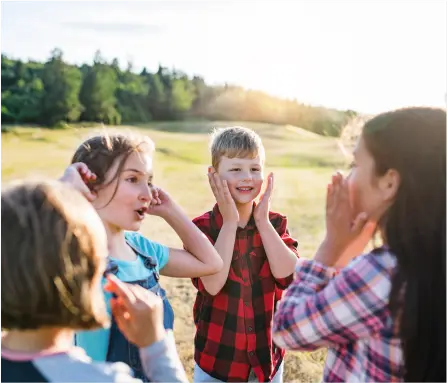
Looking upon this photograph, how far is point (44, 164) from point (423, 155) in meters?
24.4

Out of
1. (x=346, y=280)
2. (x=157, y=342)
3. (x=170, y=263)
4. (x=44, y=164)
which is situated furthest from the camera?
(x=44, y=164)

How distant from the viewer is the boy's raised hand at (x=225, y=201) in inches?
122

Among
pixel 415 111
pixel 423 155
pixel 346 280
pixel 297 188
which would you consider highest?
pixel 415 111

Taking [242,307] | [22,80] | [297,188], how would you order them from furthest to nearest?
1. [22,80]
2. [297,188]
3. [242,307]

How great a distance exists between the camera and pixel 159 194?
114 inches

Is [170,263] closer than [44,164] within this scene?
Yes

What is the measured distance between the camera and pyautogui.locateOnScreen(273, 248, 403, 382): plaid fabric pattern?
71.4 inches

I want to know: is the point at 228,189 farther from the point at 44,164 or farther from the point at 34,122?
the point at 34,122

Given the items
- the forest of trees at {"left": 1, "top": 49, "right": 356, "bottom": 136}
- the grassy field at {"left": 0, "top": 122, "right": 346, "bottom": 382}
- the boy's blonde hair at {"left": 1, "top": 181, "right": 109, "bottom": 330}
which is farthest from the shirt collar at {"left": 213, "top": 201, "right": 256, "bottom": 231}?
the forest of trees at {"left": 1, "top": 49, "right": 356, "bottom": 136}

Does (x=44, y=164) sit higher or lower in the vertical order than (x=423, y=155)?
lower

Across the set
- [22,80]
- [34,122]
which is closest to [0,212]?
[34,122]

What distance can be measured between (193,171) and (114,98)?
25166 mm

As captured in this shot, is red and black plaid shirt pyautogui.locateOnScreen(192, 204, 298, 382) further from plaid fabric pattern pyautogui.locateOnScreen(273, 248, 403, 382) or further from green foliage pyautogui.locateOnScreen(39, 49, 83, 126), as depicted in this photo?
green foliage pyautogui.locateOnScreen(39, 49, 83, 126)

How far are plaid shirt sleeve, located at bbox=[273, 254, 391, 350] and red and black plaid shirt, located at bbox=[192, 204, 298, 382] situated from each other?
1.13m
